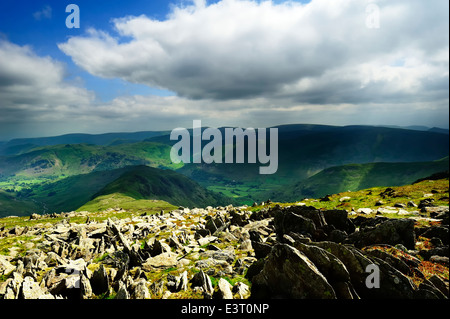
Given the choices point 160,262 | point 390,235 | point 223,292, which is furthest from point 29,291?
point 390,235

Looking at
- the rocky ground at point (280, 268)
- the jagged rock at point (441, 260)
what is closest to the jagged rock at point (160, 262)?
the rocky ground at point (280, 268)

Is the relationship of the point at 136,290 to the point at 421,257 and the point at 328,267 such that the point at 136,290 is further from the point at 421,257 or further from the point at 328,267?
the point at 421,257

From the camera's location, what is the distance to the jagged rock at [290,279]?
1230cm

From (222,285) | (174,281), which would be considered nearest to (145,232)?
(174,281)

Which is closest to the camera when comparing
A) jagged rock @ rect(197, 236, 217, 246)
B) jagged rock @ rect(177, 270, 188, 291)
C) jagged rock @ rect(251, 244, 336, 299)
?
jagged rock @ rect(251, 244, 336, 299)

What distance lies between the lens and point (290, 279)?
13148 mm

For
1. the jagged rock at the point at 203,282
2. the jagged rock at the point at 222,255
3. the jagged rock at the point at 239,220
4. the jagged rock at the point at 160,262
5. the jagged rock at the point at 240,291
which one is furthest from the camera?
the jagged rock at the point at 239,220

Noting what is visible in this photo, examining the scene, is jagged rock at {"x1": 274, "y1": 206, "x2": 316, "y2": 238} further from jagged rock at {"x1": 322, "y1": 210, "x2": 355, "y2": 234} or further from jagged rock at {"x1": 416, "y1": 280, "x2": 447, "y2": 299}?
jagged rock at {"x1": 416, "y1": 280, "x2": 447, "y2": 299}

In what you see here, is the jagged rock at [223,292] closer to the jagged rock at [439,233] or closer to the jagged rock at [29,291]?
the jagged rock at [29,291]

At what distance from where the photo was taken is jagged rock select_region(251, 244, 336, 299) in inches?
484

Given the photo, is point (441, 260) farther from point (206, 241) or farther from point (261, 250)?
point (206, 241)

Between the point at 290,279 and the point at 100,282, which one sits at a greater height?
the point at 290,279

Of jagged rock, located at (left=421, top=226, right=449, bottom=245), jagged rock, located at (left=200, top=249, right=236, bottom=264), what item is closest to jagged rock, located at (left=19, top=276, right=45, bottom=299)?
jagged rock, located at (left=200, top=249, right=236, bottom=264)
